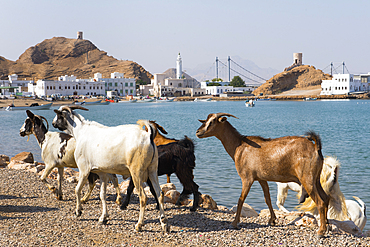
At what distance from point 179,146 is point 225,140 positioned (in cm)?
140

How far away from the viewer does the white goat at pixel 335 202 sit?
295 inches

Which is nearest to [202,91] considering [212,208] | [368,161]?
[368,161]

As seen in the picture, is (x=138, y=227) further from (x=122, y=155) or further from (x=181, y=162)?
(x=181, y=162)

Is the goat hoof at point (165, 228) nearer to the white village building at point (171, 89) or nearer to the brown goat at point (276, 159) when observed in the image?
the brown goat at point (276, 159)

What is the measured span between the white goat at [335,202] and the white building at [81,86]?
468 ft

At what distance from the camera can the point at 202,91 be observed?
184 metres

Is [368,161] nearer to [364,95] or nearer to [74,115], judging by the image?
[74,115]

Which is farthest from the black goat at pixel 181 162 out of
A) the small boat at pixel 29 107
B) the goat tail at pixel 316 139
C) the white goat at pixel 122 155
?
the small boat at pixel 29 107

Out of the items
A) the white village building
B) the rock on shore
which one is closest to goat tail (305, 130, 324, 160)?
the rock on shore

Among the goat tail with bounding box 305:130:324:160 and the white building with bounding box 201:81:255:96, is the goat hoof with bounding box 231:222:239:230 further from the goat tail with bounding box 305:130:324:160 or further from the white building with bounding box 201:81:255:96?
the white building with bounding box 201:81:255:96

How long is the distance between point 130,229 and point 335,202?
4378 mm

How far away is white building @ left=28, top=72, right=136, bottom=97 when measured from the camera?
141 meters

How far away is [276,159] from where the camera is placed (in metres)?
6.60

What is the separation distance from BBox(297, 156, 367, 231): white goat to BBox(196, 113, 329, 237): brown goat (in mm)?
1143
